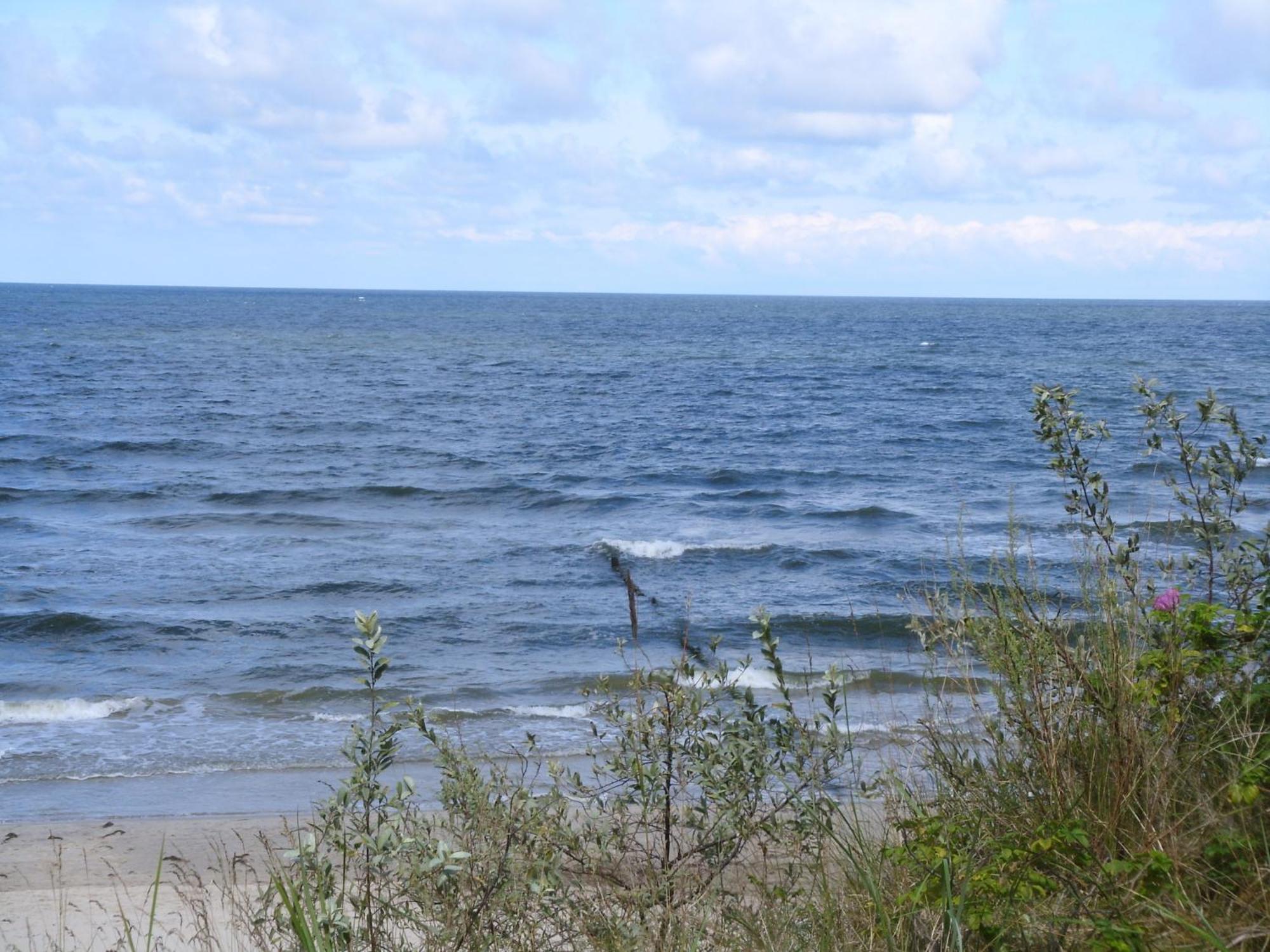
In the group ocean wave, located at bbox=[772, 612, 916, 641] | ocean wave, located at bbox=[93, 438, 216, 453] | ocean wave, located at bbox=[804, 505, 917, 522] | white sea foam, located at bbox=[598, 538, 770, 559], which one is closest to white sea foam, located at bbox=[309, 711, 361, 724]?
ocean wave, located at bbox=[772, 612, 916, 641]

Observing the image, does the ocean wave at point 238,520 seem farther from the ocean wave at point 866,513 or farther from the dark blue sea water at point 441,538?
the ocean wave at point 866,513

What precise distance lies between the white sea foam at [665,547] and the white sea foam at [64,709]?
7.88 m

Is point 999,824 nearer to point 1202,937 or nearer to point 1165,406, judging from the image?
point 1202,937

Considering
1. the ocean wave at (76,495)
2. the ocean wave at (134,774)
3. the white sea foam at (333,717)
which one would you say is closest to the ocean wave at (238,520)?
the ocean wave at (76,495)

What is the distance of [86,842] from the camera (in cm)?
A: 759

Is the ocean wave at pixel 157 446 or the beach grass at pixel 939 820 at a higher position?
the beach grass at pixel 939 820

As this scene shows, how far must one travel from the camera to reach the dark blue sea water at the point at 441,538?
33.7ft

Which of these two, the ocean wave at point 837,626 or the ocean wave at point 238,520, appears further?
the ocean wave at point 238,520

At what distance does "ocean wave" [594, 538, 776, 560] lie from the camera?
667 inches

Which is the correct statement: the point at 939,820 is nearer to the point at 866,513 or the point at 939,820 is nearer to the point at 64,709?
the point at 64,709

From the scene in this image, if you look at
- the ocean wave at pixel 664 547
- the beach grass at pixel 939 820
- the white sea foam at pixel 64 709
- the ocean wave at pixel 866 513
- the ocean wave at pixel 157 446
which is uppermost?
the beach grass at pixel 939 820

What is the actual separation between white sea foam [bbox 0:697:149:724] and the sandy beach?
2.69 metres

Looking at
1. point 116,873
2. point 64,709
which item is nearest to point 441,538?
point 64,709

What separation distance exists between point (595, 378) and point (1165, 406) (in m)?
45.5
